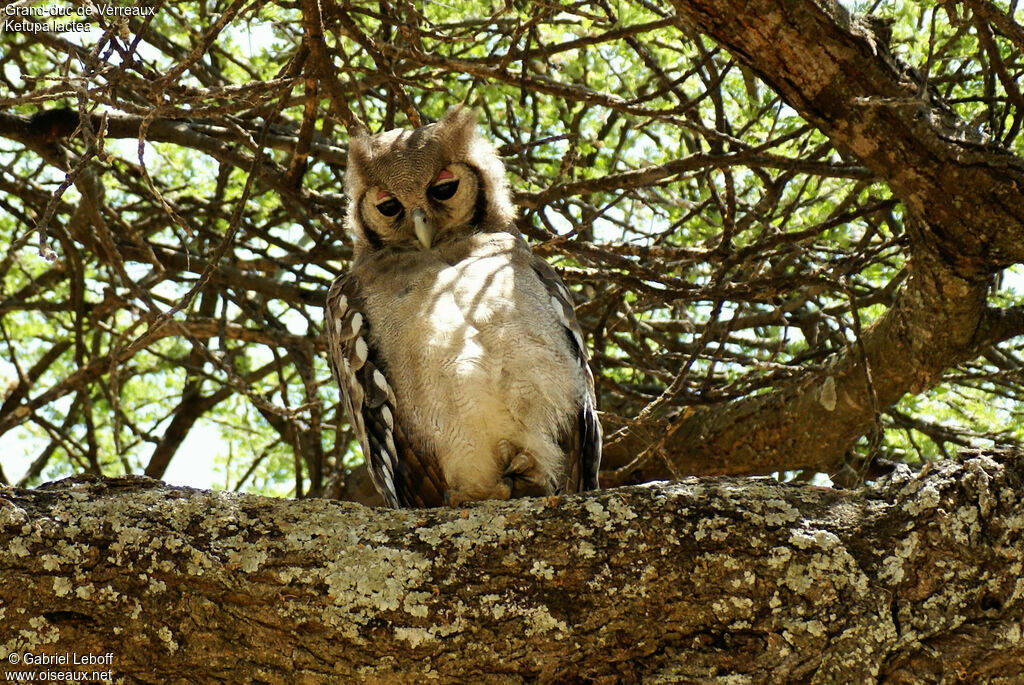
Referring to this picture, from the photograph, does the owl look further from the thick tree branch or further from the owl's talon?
the thick tree branch

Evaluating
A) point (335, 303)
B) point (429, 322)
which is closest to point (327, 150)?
point (335, 303)

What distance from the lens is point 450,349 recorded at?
4074 mm

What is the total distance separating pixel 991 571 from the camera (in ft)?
8.02

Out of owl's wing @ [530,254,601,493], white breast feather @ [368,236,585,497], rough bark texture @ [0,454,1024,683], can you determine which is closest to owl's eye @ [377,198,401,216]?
white breast feather @ [368,236,585,497]

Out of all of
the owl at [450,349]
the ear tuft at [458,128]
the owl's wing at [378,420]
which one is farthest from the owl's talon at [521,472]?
the ear tuft at [458,128]

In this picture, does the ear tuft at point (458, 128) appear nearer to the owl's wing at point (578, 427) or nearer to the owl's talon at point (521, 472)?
the owl's wing at point (578, 427)

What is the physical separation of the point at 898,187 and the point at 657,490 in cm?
205

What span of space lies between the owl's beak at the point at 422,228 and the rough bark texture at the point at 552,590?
2.16 m

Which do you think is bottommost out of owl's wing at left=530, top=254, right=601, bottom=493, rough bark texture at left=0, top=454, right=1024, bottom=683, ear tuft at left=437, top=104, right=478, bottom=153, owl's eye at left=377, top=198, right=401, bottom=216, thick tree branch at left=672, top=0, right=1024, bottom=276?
rough bark texture at left=0, top=454, right=1024, bottom=683

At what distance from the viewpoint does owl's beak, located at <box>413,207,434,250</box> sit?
4590mm

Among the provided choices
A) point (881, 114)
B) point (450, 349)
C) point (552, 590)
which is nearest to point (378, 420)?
point (450, 349)

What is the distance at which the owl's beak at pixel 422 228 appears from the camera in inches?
181

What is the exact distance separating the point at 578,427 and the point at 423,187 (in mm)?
1391

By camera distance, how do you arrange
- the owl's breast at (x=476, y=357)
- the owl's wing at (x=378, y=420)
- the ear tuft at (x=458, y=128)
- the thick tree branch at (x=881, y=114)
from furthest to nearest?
the ear tuft at (x=458, y=128) < the owl's wing at (x=378, y=420) < the owl's breast at (x=476, y=357) < the thick tree branch at (x=881, y=114)
